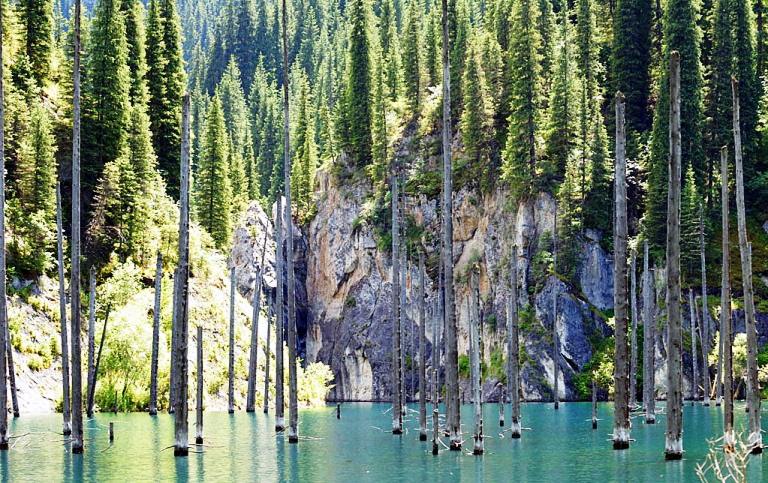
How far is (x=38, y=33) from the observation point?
80562 millimetres

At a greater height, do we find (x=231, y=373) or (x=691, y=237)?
(x=691, y=237)

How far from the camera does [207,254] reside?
8425 cm

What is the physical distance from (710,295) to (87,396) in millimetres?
49644

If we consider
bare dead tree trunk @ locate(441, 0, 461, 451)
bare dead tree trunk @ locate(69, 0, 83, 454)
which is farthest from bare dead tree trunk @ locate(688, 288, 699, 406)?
bare dead tree trunk @ locate(69, 0, 83, 454)

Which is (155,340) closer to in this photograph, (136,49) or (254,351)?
(254,351)

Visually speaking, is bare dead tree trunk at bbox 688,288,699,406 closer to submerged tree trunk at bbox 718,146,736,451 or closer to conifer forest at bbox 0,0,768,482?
conifer forest at bbox 0,0,768,482

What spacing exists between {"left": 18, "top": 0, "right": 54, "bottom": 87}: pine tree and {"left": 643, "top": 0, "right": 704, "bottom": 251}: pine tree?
2049 inches

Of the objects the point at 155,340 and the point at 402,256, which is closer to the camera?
the point at 155,340

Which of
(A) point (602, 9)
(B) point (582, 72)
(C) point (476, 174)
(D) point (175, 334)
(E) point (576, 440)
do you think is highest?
(A) point (602, 9)

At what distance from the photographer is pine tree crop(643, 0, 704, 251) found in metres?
81.7

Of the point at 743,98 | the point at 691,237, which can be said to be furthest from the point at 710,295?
the point at 743,98

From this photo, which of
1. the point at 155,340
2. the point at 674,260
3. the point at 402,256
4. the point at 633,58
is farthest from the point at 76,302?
the point at 633,58

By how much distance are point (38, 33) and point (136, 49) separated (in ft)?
29.4

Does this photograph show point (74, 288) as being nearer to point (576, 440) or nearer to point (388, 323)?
point (576, 440)
